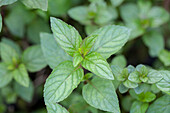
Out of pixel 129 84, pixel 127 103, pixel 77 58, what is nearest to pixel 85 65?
pixel 77 58

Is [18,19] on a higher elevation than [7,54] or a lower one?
higher

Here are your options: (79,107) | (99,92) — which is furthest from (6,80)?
(99,92)

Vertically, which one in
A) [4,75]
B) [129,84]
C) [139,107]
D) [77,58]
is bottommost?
[139,107]

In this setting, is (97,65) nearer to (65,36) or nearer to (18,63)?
(65,36)

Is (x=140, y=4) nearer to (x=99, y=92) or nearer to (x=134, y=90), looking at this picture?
(x=134, y=90)

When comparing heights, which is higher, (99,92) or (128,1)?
(128,1)

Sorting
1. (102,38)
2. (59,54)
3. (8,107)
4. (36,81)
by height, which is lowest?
(8,107)

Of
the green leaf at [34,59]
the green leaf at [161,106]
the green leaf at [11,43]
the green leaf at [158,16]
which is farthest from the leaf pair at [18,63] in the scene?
the green leaf at [158,16]
